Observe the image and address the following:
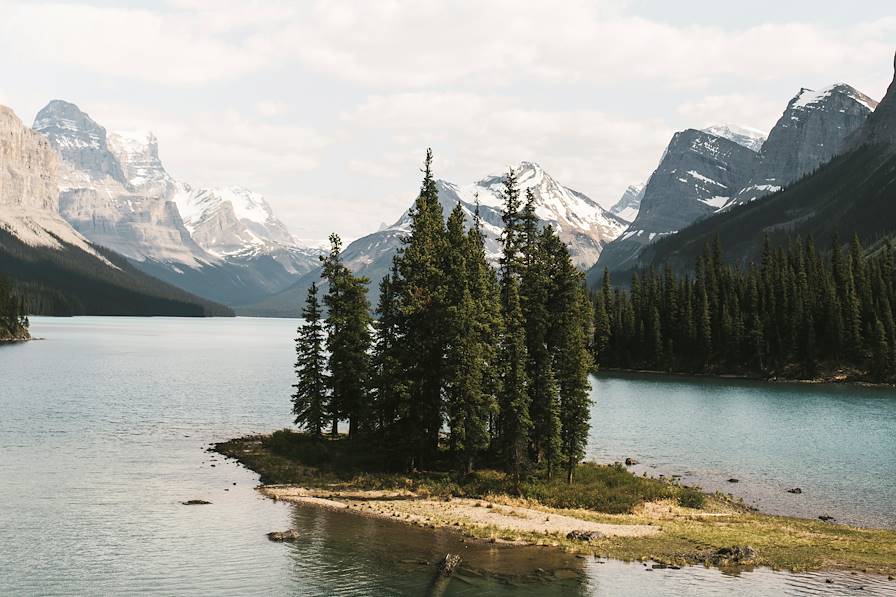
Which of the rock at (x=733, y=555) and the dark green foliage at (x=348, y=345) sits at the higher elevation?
the dark green foliage at (x=348, y=345)

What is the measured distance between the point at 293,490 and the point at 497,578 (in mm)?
24673

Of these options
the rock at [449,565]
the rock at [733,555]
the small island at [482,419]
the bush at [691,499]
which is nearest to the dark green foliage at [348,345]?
the small island at [482,419]

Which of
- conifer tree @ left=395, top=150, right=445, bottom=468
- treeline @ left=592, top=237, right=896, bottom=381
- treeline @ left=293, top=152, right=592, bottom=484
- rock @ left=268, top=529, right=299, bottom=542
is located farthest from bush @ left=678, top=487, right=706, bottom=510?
treeline @ left=592, top=237, right=896, bottom=381

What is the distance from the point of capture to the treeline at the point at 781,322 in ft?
536

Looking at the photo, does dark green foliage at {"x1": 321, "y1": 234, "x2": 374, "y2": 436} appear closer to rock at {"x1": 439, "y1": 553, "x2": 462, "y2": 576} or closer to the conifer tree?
the conifer tree

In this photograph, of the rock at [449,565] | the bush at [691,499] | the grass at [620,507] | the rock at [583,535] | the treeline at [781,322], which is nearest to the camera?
the rock at [449,565]

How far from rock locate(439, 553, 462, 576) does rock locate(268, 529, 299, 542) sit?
32.7 feet

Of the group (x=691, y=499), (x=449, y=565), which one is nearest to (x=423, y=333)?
(x=691, y=499)

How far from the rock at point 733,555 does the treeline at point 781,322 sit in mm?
132164

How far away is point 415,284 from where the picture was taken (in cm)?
6281

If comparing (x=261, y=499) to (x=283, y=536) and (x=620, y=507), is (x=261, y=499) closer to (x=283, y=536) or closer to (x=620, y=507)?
(x=283, y=536)

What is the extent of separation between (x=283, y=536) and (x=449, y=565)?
11290mm

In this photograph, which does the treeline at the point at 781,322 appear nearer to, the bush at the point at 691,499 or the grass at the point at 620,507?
the bush at the point at 691,499

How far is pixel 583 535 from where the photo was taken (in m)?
45.7
